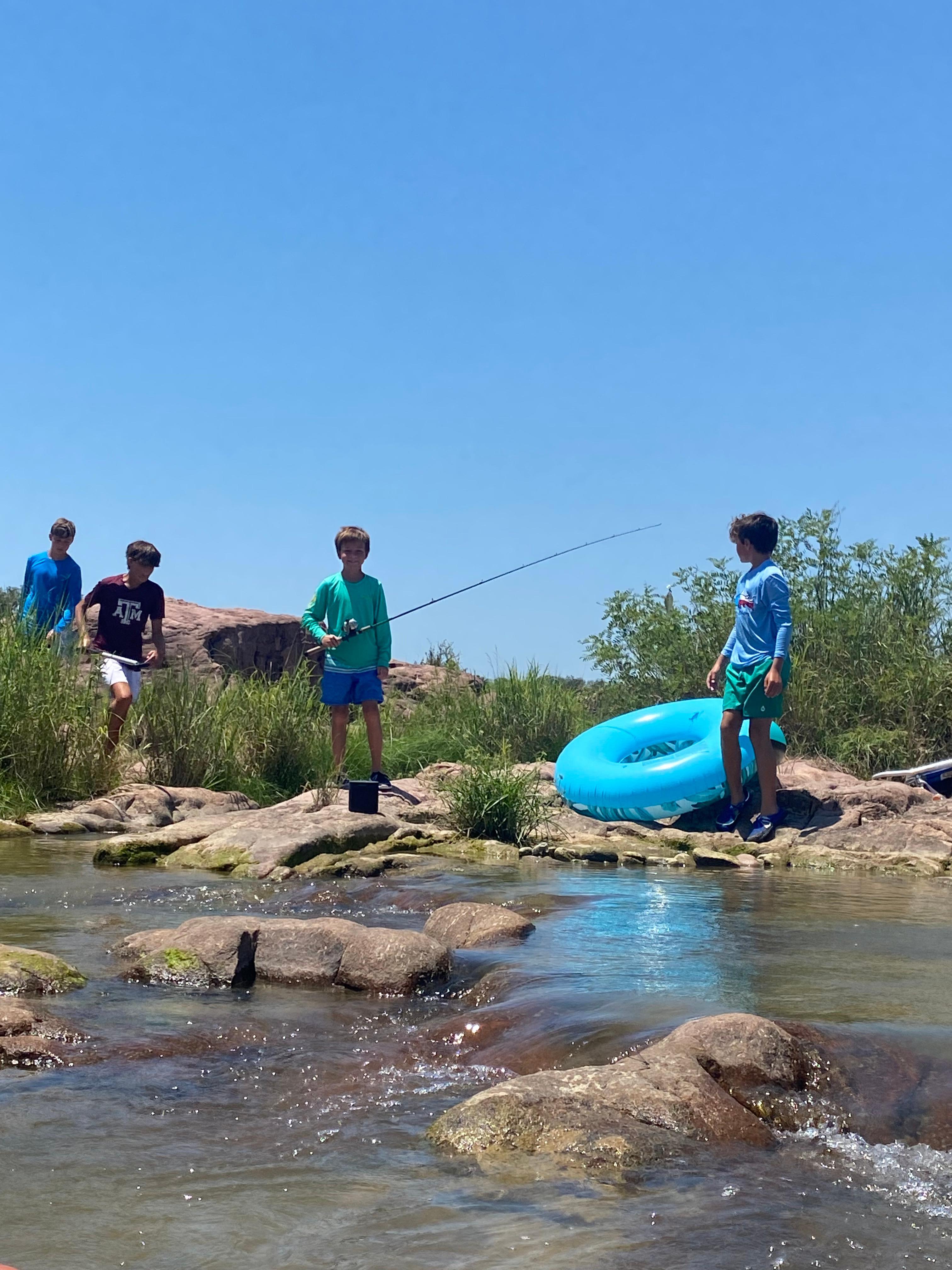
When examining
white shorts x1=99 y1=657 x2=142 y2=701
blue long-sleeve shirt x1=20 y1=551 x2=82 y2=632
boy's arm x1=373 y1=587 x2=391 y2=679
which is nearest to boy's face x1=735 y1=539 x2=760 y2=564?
boy's arm x1=373 y1=587 x2=391 y2=679

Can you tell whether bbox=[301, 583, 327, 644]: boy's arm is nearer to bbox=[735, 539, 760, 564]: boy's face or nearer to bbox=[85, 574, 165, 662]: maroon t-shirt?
bbox=[85, 574, 165, 662]: maroon t-shirt

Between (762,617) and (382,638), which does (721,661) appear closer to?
(762,617)

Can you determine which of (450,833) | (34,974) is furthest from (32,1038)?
(450,833)

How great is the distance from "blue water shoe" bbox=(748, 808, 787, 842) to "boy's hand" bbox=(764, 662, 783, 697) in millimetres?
957

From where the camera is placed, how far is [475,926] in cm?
551

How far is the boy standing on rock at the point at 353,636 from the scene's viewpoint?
9.66 metres

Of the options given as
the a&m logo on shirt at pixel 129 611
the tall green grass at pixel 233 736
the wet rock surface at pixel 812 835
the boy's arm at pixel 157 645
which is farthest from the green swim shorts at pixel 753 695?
the a&m logo on shirt at pixel 129 611

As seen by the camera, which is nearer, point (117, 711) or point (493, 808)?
point (493, 808)

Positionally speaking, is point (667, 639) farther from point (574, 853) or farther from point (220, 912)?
point (220, 912)

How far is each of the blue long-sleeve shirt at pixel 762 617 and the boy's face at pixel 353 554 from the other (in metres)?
2.82

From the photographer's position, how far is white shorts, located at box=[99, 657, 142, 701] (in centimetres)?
963

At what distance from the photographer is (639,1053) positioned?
362 cm

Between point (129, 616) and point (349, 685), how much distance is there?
179 centimetres

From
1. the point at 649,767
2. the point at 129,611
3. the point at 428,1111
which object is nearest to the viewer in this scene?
the point at 428,1111
